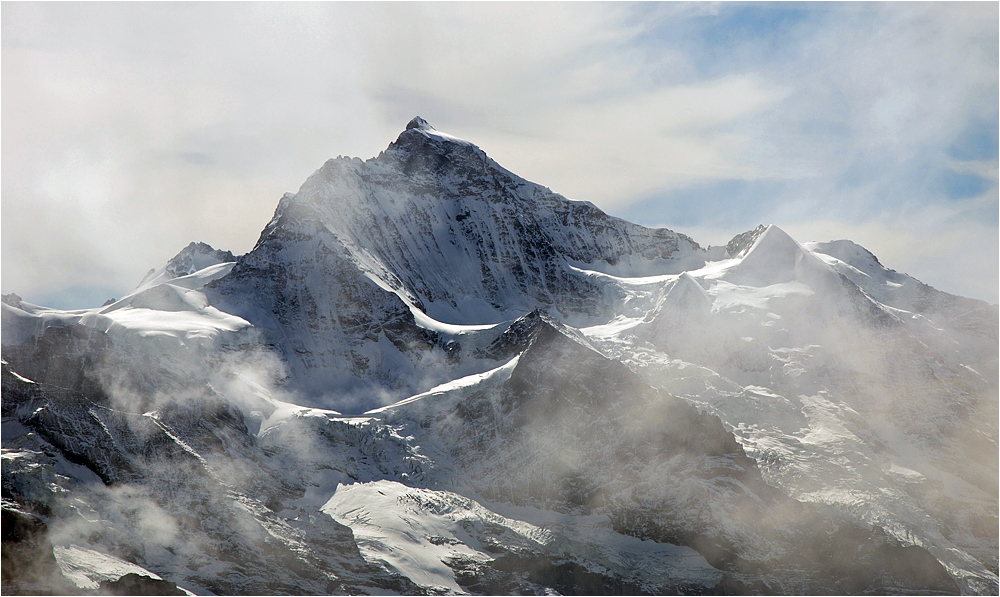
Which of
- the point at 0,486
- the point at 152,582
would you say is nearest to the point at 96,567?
the point at 152,582

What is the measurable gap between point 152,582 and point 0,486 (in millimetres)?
36547

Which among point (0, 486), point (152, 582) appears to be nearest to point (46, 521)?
point (0, 486)

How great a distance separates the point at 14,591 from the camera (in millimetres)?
170750

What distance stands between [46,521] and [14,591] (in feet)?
94.3

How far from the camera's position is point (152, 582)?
624 feet

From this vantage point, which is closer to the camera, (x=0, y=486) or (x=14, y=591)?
(x=14, y=591)

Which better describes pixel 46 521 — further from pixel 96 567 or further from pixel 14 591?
pixel 14 591

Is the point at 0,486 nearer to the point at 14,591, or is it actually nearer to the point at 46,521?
the point at 46,521

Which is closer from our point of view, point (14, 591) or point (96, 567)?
point (14, 591)

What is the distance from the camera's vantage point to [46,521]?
7800 inches

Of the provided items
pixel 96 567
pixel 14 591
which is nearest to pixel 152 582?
pixel 96 567

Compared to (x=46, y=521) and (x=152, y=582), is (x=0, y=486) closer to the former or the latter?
(x=46, y=521)

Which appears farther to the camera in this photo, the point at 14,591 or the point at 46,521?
the point at 46,521

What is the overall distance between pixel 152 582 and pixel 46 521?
2594cm
